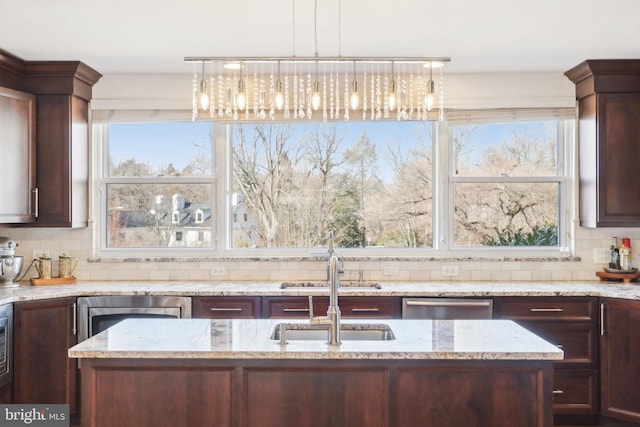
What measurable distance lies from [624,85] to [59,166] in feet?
14.0

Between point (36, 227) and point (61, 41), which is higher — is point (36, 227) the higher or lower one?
the lower one

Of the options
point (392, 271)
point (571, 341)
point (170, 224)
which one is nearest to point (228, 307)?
point (170, 224)

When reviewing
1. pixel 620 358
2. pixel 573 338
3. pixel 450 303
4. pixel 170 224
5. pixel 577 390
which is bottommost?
pixel 577 390

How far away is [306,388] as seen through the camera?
7.22ft

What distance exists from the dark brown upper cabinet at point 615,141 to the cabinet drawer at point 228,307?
2.64 meters

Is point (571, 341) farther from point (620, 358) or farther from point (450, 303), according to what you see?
point (450, 303)

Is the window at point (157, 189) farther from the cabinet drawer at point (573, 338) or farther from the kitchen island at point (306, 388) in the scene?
the cabinet drawer at point (573, 338)

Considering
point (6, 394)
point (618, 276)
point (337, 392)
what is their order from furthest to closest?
point (618, 276) < point (6, 394) < point (337, 392)

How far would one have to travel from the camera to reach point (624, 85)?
402cm

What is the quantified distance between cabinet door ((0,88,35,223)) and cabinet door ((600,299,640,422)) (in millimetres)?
4174

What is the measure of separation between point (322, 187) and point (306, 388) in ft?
8.29

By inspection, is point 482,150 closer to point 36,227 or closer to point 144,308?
point 144,308

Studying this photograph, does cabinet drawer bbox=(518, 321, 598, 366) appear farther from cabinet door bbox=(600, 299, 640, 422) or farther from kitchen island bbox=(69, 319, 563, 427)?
kitchen island bbox=(69, 319, 563, 427)

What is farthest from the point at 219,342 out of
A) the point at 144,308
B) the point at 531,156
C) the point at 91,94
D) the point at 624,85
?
the point at 624,85
